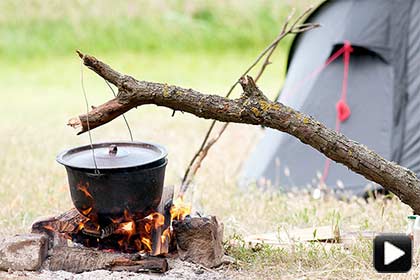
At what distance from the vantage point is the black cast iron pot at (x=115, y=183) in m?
4.12

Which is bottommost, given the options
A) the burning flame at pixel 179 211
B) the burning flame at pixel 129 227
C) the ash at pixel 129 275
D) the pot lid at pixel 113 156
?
the ash at pixel 129 275

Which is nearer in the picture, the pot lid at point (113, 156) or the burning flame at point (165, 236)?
the pot lid at point (113, 156)

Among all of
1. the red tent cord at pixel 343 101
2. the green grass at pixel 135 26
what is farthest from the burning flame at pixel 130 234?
the green grass at pixel 135 26

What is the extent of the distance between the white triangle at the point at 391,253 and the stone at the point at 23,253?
1590 millimetres

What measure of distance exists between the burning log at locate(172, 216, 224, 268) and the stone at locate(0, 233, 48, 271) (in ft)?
2.13

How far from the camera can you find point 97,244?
4.43 metres

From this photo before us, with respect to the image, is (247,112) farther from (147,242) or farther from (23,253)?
(23,253)

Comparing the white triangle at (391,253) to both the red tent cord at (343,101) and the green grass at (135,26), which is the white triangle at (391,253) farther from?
the green grass at (135,26)

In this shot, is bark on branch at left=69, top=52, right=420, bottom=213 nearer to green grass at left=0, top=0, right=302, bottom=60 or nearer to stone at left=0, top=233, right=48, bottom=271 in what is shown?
stone at left=0, top=233, right=48, bottom=271

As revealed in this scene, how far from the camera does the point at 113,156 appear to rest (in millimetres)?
4227

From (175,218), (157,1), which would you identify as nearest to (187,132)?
(175,218)

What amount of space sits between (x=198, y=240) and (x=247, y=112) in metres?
0.72

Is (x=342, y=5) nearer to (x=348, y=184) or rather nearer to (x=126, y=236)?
(x=348, y=184)

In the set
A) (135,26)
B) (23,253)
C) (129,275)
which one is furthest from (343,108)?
(135,26)
